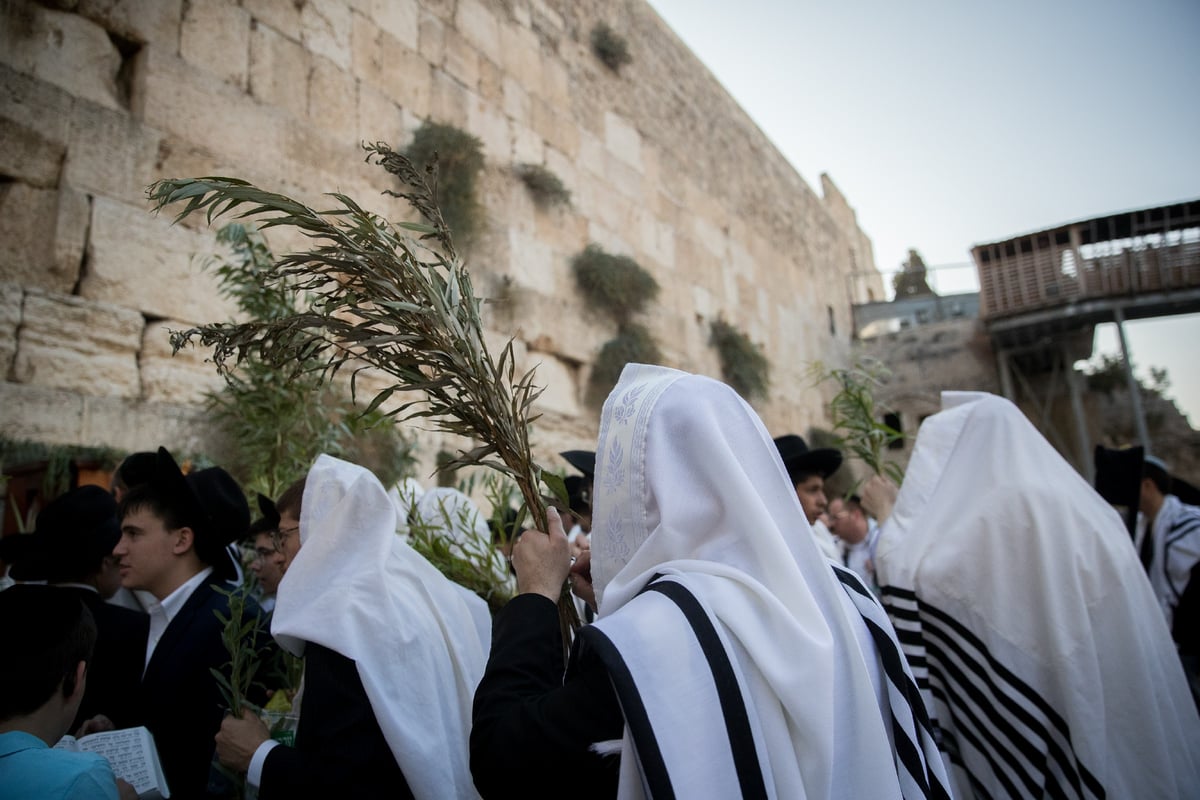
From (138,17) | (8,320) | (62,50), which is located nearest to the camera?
(8,320)

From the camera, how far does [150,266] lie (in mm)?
4762

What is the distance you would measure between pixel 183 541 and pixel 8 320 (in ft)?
7.59

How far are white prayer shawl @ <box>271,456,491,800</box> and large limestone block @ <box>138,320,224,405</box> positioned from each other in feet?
9.54

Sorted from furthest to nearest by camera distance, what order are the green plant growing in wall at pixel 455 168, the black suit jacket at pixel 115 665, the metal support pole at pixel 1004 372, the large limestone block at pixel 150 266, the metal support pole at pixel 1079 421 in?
the metal support pole at pixel 1004 372
the metal support pole at pixel 1079 421
the green plant growing in wall at pixel 455 168
the large limestone block at pixel 150 266
the black suit jacket at pixel 115 665

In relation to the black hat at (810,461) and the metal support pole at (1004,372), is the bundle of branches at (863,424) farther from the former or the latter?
the metal support pole at (1004,372)

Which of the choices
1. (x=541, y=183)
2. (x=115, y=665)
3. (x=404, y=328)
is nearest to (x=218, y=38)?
(x=541, y=183)

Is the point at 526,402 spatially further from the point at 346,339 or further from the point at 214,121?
the point at 214,121

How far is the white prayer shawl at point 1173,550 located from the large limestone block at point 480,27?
703 centimetres

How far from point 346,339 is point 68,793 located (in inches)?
45.8

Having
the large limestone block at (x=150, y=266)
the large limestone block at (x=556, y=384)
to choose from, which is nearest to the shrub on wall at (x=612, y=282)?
the large limestone block at (x=556, y=384)

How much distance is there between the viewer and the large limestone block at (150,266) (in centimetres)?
455

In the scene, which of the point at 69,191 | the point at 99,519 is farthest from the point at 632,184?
the point at 99,519

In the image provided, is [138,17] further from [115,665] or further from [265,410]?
[115,665]

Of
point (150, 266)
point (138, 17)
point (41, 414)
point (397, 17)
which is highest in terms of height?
point (397, 17)
